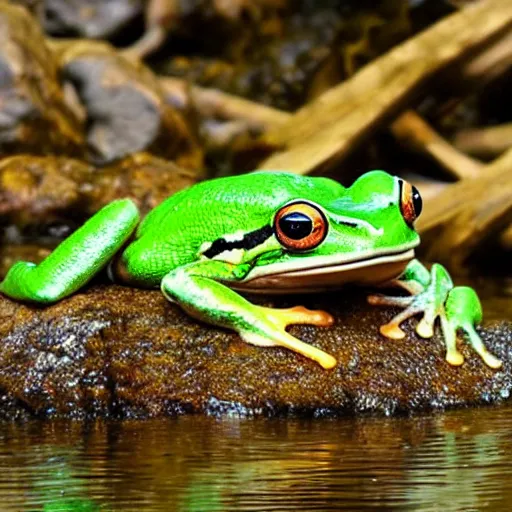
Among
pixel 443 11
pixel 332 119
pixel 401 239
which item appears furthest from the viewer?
pixel 443 11

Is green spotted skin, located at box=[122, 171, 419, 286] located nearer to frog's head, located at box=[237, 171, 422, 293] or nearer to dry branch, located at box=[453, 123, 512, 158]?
frog's head, located at box=[237, 171, 422, 293]

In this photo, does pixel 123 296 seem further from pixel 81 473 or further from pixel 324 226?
pixel 81 473

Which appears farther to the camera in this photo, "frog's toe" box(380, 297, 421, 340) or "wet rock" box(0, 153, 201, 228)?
"wet rock" box(0, 153, 201, 228)

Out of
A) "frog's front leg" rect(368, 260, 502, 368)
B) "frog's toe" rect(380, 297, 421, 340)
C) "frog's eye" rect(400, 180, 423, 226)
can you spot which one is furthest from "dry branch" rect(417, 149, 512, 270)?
"frog's eye" rect(400, 180, 423, 226)

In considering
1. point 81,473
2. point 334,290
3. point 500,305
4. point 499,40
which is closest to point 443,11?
point 499,40

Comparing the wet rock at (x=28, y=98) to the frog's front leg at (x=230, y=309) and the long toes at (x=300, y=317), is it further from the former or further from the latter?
the long toes at (x=300, y=317)

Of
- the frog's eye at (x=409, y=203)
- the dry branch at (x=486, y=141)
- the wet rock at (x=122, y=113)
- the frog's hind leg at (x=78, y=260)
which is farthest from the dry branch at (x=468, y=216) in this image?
the frog's hind leg at (x=78, y=260)

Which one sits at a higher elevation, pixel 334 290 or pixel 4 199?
pixel 334 290

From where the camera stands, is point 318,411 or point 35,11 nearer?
point 318,411
